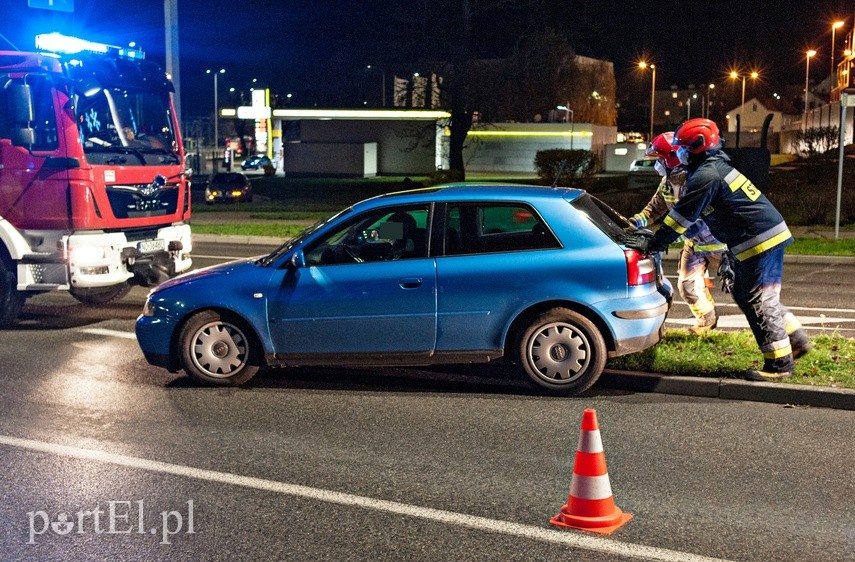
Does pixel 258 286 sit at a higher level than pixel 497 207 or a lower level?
lower

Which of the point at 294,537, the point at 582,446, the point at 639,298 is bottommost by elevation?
the point at 294,537

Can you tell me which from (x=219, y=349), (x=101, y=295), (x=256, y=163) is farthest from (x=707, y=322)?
(x=256, y=163)

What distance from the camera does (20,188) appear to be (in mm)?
10820

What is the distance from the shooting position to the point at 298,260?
793cm

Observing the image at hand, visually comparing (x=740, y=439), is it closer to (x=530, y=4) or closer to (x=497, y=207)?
(x=497, y=207)

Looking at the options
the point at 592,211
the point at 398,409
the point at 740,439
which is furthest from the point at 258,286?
the point at 740,439

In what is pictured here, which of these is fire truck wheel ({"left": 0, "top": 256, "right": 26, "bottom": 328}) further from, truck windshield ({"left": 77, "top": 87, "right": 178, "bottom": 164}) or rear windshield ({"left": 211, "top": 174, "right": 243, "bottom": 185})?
rear windshield ({"left": 211, "top": 174, "right": 243, "bottom": 185})

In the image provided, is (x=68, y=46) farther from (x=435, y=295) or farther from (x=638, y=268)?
(x=638, y=268)

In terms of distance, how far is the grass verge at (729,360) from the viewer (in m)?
7.72

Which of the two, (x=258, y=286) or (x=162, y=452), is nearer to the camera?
(x=162, y=452)

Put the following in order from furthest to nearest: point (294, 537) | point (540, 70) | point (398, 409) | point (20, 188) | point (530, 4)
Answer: point (540, 70)
point (530, 4)
point (20, 188)
point (398, 409)
point (294, 537)

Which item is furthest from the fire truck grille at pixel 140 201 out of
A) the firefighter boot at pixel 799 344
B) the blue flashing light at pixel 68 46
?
the firefighter boot at pixel 799 344

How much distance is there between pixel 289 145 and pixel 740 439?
65424mm

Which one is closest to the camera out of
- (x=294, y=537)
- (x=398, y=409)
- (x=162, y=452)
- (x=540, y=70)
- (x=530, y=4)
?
(x=294, y=537)
